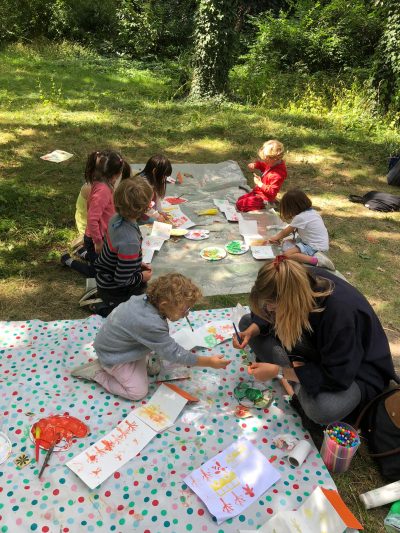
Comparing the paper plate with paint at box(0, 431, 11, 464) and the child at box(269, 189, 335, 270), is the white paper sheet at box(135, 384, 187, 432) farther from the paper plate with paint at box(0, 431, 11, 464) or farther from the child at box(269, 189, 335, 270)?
the child at box(269, 189, 335, 270)

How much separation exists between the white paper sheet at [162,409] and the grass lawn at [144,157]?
1.08m

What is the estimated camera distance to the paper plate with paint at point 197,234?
4.94 m

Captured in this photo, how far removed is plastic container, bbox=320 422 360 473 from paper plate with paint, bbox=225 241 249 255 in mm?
2425

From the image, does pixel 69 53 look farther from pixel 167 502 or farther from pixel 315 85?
pixel 167 502

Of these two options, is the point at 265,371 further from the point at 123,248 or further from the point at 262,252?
the point at 262,252

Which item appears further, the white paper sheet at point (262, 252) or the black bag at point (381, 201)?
the black bag at point (381, 201)

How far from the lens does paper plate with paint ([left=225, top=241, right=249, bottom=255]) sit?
470 centimetres

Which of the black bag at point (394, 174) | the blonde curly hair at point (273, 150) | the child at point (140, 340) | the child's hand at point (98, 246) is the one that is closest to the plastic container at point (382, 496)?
the child at point (140, 340)

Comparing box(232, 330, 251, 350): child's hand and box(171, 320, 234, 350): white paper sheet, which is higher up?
box(232, 330, 251, 350): child's hand

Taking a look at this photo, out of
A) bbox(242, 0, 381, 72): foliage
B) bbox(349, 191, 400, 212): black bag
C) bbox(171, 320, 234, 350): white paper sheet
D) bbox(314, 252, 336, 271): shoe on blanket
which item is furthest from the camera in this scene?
bbox(242, 0, 381, 72): foliage

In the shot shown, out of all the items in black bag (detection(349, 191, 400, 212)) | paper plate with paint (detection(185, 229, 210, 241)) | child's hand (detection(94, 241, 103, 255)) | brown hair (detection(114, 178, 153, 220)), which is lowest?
paper plate with paint (detection(185, 229, 210, 241))

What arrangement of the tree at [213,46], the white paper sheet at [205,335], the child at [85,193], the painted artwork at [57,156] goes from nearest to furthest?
the white paper sheet at [205,335] → the child at [85,193] → the painted artwork at [57,156] → the tree at [213,46]

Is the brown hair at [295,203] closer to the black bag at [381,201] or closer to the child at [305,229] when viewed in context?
the child at [305,229]

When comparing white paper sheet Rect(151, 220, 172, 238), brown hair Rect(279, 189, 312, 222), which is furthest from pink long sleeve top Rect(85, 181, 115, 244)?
brown hair Rect(279, 189, 312, 222)
